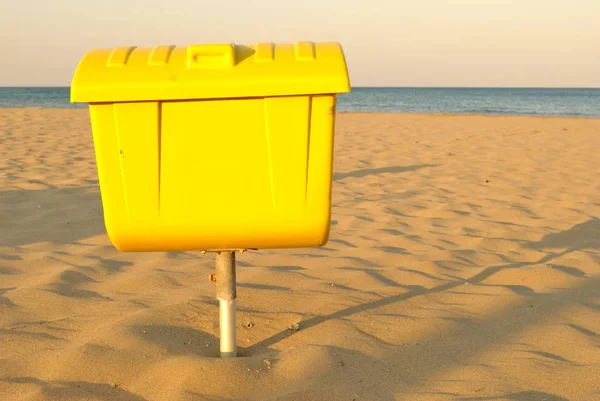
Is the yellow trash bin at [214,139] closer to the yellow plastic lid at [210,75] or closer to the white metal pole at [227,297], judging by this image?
the yellow plastic lid at [210,75]

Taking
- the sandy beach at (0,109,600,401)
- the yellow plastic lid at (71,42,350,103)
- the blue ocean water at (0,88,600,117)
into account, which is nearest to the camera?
the yellow plastic lid at (71,42,350,103)

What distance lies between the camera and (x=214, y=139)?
1720mm

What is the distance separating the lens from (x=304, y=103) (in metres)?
1.69

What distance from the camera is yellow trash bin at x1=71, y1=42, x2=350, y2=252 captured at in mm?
1670

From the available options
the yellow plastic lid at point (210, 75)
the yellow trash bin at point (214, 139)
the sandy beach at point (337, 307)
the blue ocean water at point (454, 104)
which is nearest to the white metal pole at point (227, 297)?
the sandy beach at point (337, 307)

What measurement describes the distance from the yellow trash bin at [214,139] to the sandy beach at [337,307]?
1.67ft

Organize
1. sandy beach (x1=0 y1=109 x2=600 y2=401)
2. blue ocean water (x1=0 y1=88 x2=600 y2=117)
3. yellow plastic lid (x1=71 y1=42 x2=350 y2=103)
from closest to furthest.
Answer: yellow plastic lid (x1=71 y1=42 x2=350 y2=103) → sandy beach (x1=0 y1=109 x2=600 y2=401) → blue ocean water (x1=0 y1=88 x2=600 y2=117)

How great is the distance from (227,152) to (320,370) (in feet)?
2.54

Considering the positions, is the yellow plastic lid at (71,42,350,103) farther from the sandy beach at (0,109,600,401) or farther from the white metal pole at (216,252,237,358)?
the sandy beach at (0,109,600,401)

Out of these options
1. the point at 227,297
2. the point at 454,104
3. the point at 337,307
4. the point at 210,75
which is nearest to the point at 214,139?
the point at 210,75

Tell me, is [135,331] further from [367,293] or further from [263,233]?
[367,293]

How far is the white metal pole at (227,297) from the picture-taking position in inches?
80.2

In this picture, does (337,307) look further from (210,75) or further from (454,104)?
(454,104)

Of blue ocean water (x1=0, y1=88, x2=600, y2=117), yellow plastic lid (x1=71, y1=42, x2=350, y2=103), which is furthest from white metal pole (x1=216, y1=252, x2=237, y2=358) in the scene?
blue ocean water (x1=0, y1=88, x2=600, y2=117)
